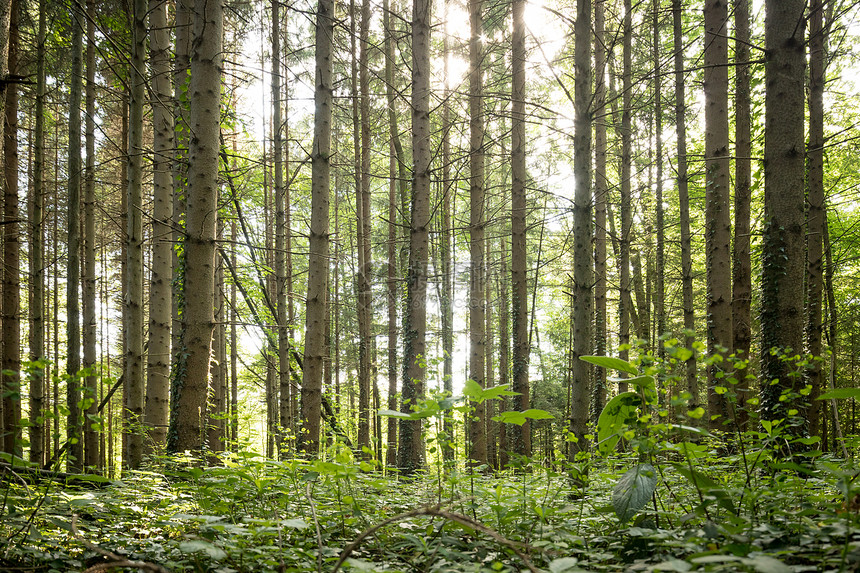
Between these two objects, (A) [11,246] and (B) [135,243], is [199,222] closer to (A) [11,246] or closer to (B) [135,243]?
(B) [135,243]

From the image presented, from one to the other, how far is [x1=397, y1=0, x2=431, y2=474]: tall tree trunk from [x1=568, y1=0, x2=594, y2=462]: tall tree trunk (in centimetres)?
340

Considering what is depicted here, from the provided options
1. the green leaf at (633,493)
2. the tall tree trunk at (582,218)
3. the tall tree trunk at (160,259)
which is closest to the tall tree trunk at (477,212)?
the tall tree trunk at (582,218)

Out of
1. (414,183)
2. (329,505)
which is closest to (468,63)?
(414,183)

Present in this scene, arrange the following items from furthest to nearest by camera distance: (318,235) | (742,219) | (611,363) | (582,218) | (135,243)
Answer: (742,219)
(318,235)
(135,243)
(582,218)
(611,363)

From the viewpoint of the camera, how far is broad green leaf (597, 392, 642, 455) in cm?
229

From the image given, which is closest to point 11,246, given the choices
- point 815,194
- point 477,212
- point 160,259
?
point 160,259

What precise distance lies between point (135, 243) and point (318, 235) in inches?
92.9

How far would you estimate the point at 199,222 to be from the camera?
455 centimetres

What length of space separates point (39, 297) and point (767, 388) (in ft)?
33.8

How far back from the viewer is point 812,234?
25.3ft

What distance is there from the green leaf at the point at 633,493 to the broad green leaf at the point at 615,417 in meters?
0.19

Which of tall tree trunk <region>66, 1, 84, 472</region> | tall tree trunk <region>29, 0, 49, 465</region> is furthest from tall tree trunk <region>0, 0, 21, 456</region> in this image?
tall tree trunk <region>66, 1, 84, 472</region>

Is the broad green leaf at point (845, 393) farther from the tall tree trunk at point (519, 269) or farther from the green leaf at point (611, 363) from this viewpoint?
the tall tree trunk at point (519, 269)

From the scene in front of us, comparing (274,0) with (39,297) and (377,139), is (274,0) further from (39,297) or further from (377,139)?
(377,139)
